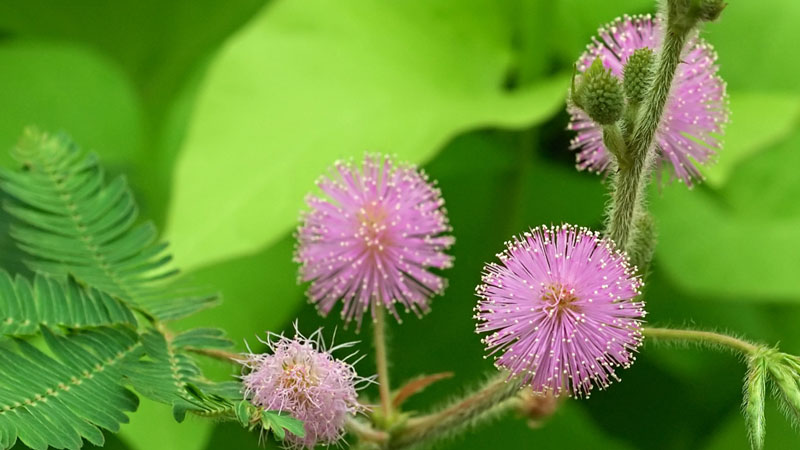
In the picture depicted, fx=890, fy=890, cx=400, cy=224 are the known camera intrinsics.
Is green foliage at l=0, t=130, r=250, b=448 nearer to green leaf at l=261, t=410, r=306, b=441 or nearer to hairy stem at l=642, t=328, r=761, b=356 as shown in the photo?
green leaf at l=261, t=410, r=306, b=441

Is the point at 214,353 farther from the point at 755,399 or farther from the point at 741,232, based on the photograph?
the point at 741,232

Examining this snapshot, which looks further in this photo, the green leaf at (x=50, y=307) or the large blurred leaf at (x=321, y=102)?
the large blurred leaf at (x=321, y=102)

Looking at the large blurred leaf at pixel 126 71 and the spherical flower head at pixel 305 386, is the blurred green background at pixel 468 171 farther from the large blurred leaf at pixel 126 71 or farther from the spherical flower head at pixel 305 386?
the spherical flower head at pixel 305 386

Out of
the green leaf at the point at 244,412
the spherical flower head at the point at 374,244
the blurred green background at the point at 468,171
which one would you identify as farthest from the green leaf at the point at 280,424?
the blurred green background at the point at 468,171

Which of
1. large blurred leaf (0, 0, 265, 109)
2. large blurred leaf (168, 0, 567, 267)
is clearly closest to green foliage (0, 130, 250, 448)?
large blurred leaf (168, 0, 567, 267)

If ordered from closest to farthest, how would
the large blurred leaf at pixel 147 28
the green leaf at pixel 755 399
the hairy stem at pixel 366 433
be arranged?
the green leaf at pixel 755 399 → the hairy stem at pixel 366 433 → the large blurred leaf at pixel 147 28

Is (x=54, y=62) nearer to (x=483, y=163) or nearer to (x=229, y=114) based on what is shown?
(x=229, y=114)

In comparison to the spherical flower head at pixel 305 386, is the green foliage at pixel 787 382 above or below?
above
